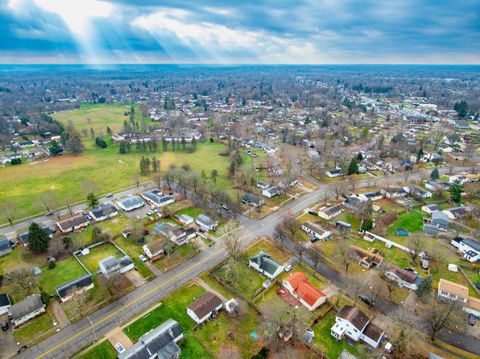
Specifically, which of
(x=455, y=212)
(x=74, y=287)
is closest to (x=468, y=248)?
(x=455, y=212)

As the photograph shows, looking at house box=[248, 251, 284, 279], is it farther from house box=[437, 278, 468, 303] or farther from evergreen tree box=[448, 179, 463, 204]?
evergreen tree box=[448, 179, 463, 204]

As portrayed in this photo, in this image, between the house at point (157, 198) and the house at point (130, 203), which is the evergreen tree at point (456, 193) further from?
the house at point (130, 203)

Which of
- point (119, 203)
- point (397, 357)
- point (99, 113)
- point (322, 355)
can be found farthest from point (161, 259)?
point (99, 113)

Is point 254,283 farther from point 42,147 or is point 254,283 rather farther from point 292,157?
point 42,147

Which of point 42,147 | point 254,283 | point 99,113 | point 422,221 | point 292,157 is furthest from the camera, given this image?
point 99,113

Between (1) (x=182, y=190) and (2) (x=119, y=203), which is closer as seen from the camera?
(2) (x=119, y=203)

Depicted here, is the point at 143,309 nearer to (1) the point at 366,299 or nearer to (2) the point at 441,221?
(1) the point at 366,299

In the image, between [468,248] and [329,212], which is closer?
[468,248]
